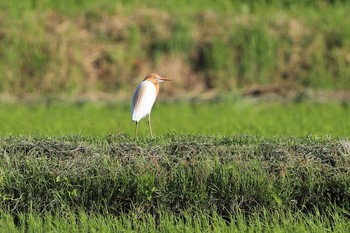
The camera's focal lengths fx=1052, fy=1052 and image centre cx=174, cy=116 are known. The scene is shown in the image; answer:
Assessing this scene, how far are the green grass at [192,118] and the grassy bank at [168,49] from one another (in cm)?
172

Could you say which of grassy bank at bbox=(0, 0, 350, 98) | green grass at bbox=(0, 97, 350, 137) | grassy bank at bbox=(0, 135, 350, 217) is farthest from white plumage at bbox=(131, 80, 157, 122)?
grassy bank at bbox=(0, 0, 350, 98)

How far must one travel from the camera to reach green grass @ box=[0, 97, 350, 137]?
1168cm

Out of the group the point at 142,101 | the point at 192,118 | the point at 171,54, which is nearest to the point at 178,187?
the point at 142,101

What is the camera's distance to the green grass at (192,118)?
11680 millimetres

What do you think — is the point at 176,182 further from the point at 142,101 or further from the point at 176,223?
the point at 142,101

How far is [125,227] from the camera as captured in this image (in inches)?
280

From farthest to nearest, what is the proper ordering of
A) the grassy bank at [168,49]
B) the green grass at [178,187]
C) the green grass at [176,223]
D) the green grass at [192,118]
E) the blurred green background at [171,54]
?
the grassy bank at [168,49]
the blurred green background at [171,54]
the green grass at [192,118]
the green grass at [178,187]
the green grass at [176,223]

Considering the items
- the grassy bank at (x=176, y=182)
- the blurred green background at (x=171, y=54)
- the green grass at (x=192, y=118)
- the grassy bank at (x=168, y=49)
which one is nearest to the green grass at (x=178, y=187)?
the grassy bank at (x=176, y=182)

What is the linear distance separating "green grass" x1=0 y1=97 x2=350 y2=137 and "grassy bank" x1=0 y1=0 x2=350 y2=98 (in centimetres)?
172

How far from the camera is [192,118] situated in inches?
530

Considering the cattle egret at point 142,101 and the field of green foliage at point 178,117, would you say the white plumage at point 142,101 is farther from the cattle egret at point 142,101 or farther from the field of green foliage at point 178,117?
the field of green foliage at point 178,117

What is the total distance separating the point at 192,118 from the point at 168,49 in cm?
431

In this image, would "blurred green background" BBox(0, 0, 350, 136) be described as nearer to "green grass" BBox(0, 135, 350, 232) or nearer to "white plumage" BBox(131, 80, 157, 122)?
"white plumage" BBox(131, 80, 157, 122)

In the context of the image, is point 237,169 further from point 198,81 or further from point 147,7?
point 147,7
